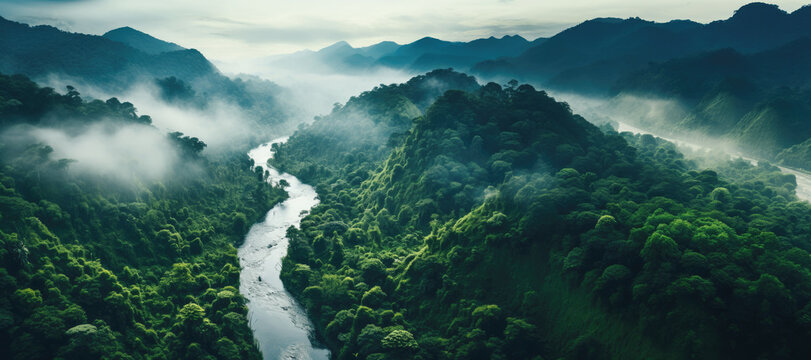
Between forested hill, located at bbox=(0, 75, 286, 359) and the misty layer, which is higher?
the misty layer

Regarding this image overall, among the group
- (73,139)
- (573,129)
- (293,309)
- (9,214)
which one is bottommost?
(293,309)

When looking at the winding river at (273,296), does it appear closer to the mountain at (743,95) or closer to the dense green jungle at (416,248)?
the dense green jungle at (416,248)

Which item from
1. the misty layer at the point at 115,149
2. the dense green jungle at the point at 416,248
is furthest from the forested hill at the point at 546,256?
the misty layer at the point at 115,149

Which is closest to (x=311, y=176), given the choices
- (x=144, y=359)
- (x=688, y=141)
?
(x=144, y=359)

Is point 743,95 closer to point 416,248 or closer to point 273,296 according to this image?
point 416,248

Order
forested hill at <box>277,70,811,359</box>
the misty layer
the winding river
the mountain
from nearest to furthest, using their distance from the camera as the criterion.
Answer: forested hill at <box>277,70,811,359</box>
the winding river
the misty layer
the mountain

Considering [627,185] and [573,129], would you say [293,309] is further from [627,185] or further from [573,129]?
[573,129]

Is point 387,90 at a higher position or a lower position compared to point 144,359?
higher

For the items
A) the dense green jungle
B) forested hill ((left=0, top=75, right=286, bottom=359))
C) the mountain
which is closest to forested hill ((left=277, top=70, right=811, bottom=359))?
the dense green jungle

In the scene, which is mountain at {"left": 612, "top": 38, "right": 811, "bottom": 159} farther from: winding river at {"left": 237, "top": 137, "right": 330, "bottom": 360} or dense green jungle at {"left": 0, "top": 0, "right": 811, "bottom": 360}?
winding river at {"left": 237, "top": 137, "right": 330, "bottom": 360}
